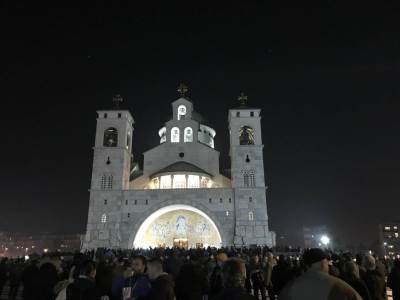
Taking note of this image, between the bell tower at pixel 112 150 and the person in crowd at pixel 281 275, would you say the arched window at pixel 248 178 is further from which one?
the person in crowd at pixel 281 275

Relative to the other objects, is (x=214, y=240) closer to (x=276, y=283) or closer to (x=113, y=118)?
(x=113, y=118)

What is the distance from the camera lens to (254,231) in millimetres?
37719

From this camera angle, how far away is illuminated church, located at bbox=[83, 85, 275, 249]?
38094 mm

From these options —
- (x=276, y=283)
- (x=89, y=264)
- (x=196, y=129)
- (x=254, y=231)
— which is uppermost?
(x=196, y=129)

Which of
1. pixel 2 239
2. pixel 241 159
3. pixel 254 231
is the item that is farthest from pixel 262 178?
pixel 2 239

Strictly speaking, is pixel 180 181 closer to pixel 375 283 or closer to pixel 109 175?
pixel 109 175

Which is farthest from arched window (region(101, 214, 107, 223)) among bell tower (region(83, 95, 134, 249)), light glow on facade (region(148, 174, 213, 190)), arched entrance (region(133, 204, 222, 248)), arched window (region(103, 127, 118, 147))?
arched window (region(103, 127, 118, 147))

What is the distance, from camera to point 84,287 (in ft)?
17.4

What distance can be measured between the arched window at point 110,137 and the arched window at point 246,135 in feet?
53.5

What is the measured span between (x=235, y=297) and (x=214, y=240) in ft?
122

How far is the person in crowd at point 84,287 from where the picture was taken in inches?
205

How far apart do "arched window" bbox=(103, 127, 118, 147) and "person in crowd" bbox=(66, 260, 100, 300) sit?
39.7 metres

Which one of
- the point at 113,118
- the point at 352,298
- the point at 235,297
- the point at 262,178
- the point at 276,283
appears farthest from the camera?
the point at 113,118

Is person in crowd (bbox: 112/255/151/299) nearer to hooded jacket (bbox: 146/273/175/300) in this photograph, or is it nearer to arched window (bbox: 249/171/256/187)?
hooded jacket (bbox: 146/273/175/300)
